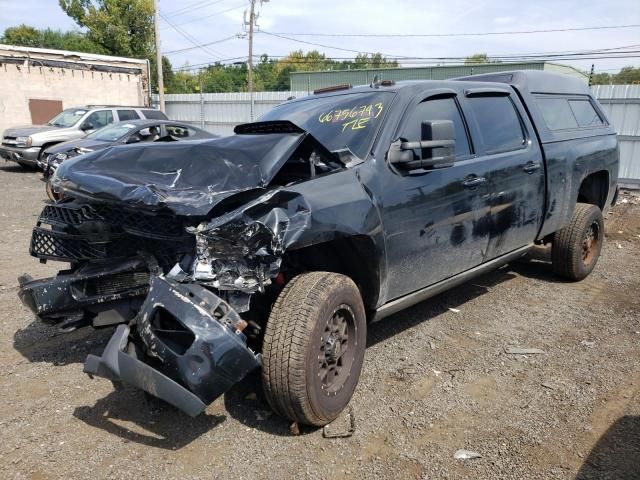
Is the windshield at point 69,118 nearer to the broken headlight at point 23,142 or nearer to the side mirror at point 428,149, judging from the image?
the broken headlight at point 23,142

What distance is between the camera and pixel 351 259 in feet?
10.7

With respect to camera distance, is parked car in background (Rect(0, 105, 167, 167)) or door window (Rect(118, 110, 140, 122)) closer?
parked car in background (Rect(0, 105, 167, 167))

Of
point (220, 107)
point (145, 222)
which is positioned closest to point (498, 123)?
point (145, 222)

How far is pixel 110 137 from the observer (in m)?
11.1

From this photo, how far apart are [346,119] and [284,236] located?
4.65 ft

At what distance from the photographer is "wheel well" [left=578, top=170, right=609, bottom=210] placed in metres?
5.95

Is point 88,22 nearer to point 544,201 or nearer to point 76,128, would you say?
point 76,128

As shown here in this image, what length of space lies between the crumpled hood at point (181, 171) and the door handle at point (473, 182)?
1.40 metres

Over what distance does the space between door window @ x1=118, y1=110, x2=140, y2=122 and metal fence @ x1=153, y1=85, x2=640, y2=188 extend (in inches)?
194

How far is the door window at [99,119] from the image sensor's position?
47.9ft

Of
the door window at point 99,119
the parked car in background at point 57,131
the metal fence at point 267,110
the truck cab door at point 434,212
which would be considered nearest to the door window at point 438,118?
the truck cab door at point 434,212

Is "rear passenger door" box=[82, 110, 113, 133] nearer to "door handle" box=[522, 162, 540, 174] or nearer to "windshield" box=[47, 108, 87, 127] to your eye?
"windshield" box=[47, 108, 87, 127]

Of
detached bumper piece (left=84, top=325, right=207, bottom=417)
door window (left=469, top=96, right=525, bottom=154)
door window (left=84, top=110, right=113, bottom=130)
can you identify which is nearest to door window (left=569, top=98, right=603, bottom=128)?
door window (left=469, top=96, right=525, bottom=154)

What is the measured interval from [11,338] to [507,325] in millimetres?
4070
